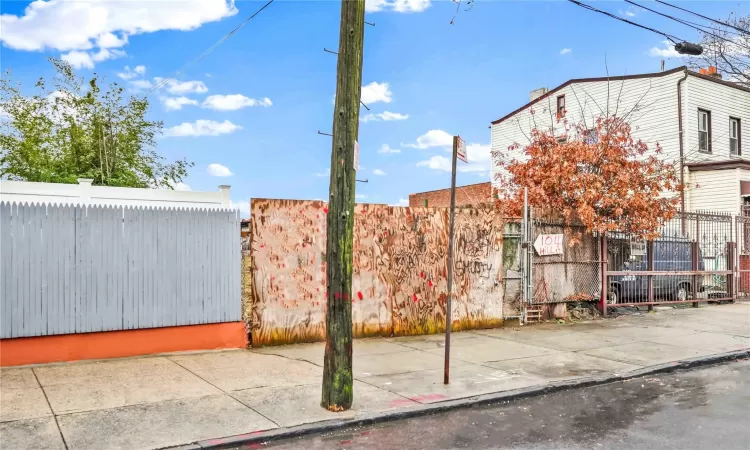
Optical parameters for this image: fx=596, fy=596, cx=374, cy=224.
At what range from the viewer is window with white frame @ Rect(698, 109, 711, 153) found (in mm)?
23672

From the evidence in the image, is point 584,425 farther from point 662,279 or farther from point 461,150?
point 662,279

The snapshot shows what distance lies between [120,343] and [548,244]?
29.0 ft

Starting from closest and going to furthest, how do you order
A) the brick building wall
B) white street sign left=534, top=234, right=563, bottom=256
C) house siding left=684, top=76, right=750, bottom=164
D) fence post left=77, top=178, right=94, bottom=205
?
white street sign left=534, top=234, right=563, bottom=256
fence post left=77, top=178, right=94, bottom=205
house siding left=684, top=76, right=750, bottom=164
the brick building wall

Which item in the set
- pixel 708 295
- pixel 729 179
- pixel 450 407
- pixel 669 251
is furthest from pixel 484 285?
pixel 729 179

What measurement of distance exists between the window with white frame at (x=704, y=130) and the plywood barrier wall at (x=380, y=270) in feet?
50.7

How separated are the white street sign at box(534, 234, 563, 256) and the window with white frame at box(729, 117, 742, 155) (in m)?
16.3

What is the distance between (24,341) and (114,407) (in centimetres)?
285

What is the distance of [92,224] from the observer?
8.80 m

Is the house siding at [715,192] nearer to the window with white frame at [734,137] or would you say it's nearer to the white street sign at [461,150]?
the window with white frame at [734,137]

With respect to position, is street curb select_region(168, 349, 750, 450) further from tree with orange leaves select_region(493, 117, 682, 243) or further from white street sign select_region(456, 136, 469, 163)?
tree with orange leaves select_region(493, 117, 682, 243)

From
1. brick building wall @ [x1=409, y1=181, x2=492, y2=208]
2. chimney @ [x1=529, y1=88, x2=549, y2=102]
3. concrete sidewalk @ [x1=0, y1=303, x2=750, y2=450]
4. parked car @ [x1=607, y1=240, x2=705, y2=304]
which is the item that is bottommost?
concrete sidewalk @ [x1=0, y1=303, x2=750, y2=450]

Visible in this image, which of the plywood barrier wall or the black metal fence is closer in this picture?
the plywood barrier wall

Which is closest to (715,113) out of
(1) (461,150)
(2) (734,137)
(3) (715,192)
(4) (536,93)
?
(2) (734,137)

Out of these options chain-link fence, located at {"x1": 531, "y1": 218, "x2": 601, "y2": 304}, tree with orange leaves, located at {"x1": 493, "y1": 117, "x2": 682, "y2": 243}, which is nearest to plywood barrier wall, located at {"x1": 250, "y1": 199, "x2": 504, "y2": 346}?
chain-link fence, located at {"x1": 531, "y1": 218, "x2": 601, "y2": 304}
